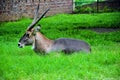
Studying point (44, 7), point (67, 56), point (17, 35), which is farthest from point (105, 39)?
point (44, 7)

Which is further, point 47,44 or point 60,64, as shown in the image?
point 47,44

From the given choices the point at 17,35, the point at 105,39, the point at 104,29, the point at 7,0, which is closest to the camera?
the point at 105,39

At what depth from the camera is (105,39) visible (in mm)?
13453

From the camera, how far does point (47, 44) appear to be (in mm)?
10297

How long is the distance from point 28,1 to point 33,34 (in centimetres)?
1082

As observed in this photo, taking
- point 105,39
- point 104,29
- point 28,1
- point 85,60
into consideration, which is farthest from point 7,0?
point 85,60

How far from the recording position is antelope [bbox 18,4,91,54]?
1016 cm

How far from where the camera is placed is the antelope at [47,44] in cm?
1016

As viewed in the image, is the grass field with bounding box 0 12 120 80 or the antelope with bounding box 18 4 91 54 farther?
the antelope with bounding box 18 4 91 54

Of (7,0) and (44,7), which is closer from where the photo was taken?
(7,0)

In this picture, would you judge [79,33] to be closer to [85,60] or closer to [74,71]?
[85,60]

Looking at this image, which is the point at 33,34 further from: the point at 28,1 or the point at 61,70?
the point at 28,1

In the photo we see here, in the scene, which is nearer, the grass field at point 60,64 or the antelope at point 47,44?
the grass field at point 60,64

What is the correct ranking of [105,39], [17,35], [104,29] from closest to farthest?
[105,39], [17,35], [104,29]
